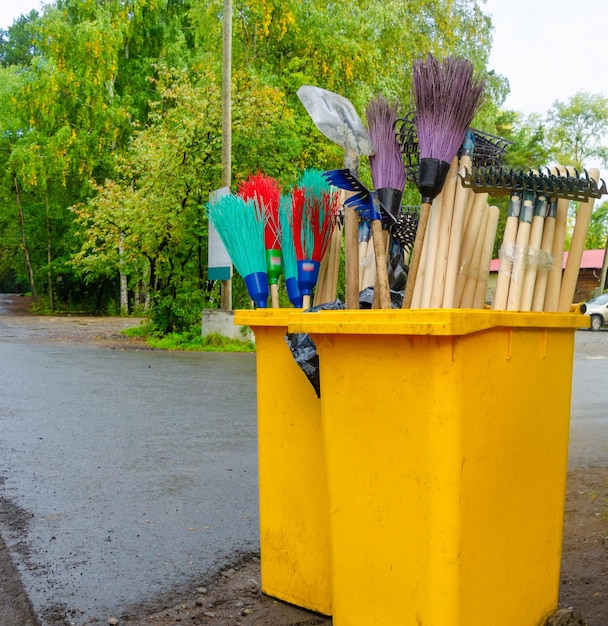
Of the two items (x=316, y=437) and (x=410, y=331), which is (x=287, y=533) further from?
(x=410, y=331)

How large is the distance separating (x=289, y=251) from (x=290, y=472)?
0.84 meters

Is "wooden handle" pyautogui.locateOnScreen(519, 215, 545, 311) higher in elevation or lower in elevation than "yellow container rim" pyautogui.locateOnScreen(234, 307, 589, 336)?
higher

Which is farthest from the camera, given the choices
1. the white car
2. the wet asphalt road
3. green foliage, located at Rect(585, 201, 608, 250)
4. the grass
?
green foliage, located at Rect(585, 201, 608, 250)

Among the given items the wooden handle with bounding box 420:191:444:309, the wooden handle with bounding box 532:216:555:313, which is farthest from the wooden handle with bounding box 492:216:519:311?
the wooden handle with bounding box 420:191:444:309

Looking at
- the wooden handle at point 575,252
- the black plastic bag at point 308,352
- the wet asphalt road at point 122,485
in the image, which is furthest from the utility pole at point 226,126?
the wooden handle at point 575,252

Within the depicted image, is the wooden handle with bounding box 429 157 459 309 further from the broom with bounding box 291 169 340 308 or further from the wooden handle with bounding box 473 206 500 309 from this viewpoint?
the broom with bounding box 291 169 340 308

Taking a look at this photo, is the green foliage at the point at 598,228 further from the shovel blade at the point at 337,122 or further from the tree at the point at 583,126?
the shovel blade at the point at 337,122

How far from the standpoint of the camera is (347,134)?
2.88m

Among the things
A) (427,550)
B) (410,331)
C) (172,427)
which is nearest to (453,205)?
(410,331)

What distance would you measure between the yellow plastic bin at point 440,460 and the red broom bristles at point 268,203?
69 centimetres

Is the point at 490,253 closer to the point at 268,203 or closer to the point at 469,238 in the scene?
the point at 469,238

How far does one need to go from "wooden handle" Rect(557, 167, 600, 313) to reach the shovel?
2.26ft

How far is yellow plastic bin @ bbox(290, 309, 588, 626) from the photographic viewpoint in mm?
2129

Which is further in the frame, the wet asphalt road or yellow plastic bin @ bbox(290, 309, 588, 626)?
the wet asphalt road
